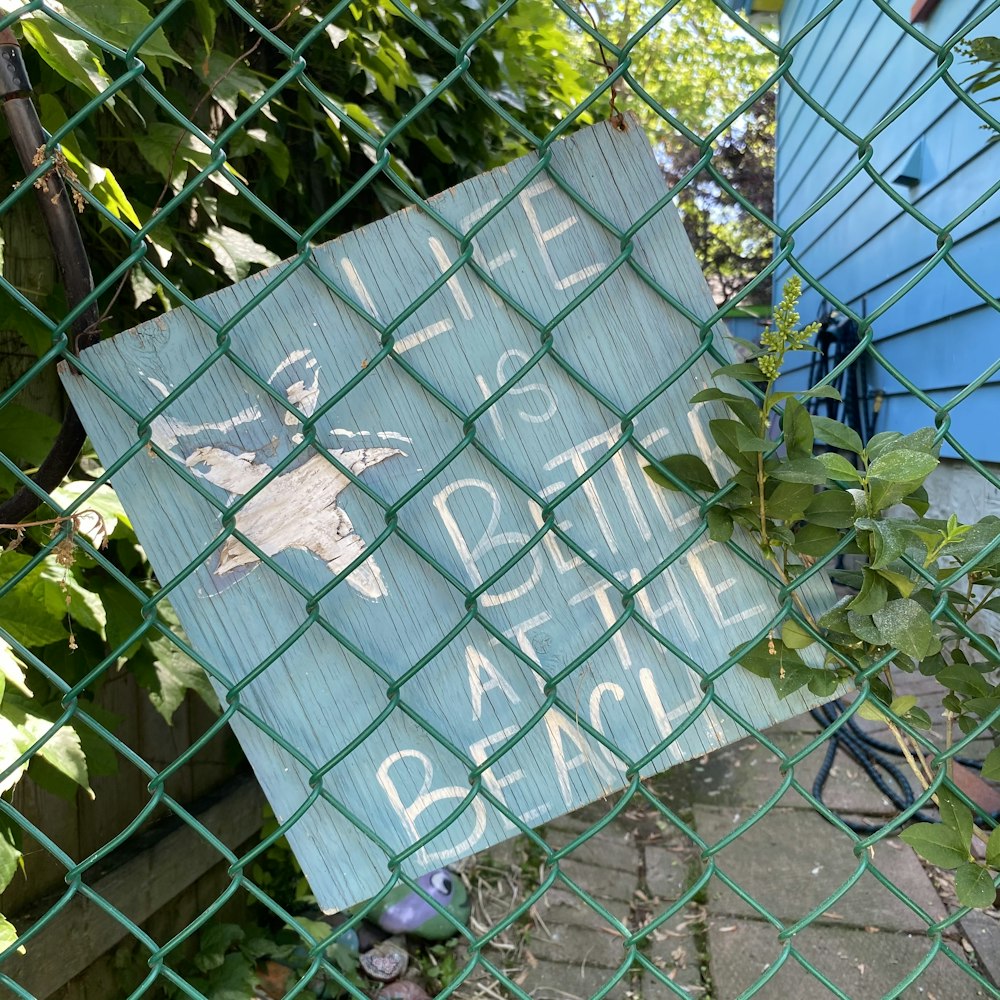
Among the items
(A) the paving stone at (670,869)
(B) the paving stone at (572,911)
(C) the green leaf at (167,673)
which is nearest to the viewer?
(C) the green leaf at (167,673)

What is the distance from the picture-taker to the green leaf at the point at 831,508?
91 centimetres

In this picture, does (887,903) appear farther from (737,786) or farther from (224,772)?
(224,772)

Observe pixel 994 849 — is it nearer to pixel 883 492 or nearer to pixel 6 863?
pixel 883 492

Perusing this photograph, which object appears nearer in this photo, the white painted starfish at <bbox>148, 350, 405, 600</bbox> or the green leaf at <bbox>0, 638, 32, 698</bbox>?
the white painted starfish at <bbox>148, 350, 405, 600</bbox>

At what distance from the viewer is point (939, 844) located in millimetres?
982

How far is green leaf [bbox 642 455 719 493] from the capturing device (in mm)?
921

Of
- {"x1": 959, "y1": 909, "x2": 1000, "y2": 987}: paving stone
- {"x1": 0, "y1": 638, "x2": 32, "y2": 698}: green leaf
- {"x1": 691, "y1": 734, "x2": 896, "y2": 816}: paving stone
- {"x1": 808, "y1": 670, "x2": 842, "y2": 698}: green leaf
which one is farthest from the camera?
{"x1": 691, "y1": 734, "x2": 896, "y2": 816}: paving stone

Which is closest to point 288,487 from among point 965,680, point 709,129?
point 965,680

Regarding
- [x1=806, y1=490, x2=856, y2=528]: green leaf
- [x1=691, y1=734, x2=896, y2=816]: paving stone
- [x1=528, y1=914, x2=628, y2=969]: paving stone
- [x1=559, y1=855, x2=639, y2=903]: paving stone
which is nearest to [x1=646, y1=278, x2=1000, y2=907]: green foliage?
[x1=806, y1=490, x2=856, y2=528]: green leaf

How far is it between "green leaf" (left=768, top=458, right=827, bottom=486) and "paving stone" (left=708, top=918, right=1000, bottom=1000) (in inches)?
66.2

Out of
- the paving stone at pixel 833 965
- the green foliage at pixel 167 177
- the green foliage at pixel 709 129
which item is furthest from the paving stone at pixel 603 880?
the green foliage at pixel 709 129

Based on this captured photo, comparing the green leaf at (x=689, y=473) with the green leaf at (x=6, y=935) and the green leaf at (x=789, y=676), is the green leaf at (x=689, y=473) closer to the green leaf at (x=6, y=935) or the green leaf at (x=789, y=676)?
the green leaf at (x=789, y=676)

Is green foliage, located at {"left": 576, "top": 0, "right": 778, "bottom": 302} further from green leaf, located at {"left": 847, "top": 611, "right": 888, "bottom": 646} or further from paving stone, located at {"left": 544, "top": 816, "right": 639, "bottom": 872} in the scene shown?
green leaf, located at {"left": 847, "top": 611, "right": 888, "bottom": 646}

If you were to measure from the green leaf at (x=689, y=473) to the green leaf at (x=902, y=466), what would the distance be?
0.16 meters
